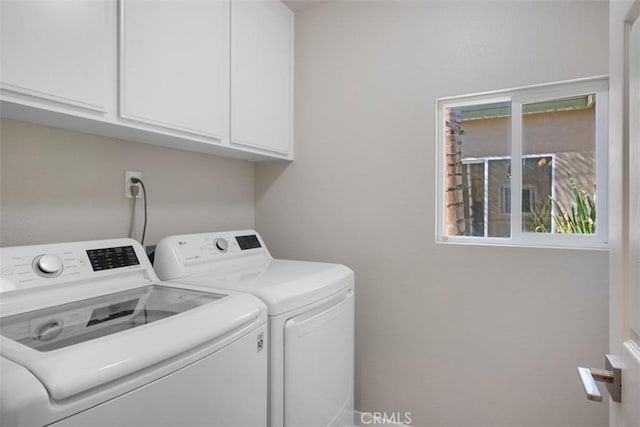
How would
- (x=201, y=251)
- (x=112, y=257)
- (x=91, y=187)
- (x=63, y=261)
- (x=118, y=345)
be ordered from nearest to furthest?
(x=118, y=345)
(x=63, y=261)
(x=112, y=257)
(x=91, y=187)
(x=201, y=251)

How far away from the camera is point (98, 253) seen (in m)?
1.30

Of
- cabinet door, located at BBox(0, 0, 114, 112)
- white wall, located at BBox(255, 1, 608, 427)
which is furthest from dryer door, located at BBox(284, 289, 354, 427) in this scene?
cabinet door, located at BBox(0, 0, 114, 112)

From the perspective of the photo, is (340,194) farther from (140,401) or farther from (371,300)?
(140,401)

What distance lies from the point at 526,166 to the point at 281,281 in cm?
131

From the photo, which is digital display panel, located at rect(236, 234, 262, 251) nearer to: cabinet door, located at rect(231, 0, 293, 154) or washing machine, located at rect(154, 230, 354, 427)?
washing machine, located at rect(154, 230, 354, 427)

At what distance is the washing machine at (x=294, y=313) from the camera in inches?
47.7

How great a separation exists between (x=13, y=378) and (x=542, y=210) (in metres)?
1.96

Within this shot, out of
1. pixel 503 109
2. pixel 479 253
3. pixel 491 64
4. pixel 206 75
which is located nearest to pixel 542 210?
pixel 479 253

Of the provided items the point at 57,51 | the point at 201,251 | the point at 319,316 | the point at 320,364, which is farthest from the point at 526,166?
the point at 57,51

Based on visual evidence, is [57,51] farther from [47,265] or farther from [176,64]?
[47,265]

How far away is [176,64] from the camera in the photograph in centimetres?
143

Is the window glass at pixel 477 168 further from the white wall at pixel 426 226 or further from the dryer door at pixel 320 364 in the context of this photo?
the dryer door at pixel 320 364

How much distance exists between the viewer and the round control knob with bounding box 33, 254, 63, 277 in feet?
3.68

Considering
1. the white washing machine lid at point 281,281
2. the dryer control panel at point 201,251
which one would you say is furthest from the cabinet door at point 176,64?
the white washing machine lid at point 281,281
